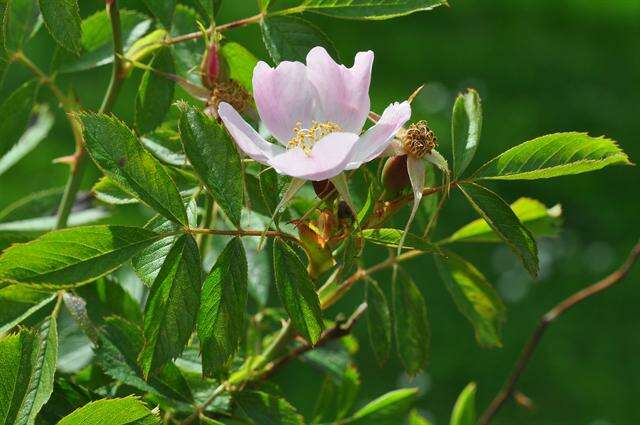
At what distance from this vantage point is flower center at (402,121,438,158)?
0.68 metres

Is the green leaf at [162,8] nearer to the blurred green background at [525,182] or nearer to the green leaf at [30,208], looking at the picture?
the green leaf at [30,208]

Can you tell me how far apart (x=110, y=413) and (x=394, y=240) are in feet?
0.72

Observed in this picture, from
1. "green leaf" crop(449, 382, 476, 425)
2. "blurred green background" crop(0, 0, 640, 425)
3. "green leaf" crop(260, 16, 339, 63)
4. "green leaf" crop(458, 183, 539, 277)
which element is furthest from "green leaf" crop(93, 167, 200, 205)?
"blurred green background" crop(0, 0, 640, 425)

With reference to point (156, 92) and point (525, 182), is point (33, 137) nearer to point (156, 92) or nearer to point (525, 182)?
point (156, 92)

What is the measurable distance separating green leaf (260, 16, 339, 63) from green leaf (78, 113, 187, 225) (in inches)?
6.3

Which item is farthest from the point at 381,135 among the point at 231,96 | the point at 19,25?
the point at 19,25

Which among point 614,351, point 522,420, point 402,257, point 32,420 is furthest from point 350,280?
point 614,351

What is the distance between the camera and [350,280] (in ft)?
2.73

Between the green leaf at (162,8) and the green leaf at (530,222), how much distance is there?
33cm

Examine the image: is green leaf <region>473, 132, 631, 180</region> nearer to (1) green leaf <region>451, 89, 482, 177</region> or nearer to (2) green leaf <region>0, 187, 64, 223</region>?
(1) green leaf <region>451, 89, 482, 177</region>

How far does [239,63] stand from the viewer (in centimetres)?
82

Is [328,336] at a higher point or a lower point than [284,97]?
lower

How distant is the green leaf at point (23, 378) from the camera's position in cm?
65

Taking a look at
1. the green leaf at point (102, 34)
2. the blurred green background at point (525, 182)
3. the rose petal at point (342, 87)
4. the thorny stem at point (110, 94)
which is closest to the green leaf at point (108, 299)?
the thorny stem at point (110, 94)
